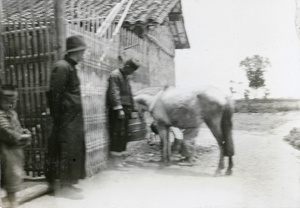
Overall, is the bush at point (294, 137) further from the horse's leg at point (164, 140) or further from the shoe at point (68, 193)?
the shoe at point (68, 193)

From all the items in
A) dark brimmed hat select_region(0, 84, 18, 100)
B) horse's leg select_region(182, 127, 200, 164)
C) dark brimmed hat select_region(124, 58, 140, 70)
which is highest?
dark brimmed hat select_region(124, 58, 140, 70)

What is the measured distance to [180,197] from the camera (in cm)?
364

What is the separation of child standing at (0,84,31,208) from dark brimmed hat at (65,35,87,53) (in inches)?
29.0

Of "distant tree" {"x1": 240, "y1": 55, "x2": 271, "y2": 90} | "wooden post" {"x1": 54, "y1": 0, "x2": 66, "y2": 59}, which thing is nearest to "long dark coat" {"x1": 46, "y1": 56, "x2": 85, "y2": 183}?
"wooden post" {"x1": 54, "y1": 0, "x2": 66, "y2": 59}

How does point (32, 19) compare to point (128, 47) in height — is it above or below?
above

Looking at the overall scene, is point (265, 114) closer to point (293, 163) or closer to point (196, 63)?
point (293, 163)

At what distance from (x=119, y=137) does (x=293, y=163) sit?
199 cm

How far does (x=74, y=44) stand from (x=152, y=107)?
46.6 inches

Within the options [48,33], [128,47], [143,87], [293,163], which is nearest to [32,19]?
[48,33]

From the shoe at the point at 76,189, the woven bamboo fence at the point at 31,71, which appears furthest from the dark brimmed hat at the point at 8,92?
the shoe at the point at 76,189

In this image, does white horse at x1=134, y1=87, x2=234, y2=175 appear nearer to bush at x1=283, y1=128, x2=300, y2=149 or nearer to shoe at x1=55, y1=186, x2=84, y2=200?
bush at x1=283, y1=128, x2=300, y2=149

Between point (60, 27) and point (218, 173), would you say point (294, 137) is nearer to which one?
point (218, 173)

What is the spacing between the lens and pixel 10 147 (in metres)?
3.30

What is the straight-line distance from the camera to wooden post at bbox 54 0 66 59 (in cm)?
372
